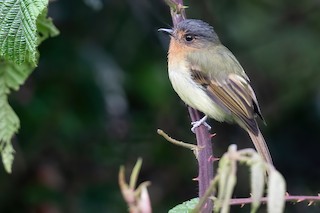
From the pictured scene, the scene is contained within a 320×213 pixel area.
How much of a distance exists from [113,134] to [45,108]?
82 cm

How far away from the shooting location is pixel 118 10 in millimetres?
5930

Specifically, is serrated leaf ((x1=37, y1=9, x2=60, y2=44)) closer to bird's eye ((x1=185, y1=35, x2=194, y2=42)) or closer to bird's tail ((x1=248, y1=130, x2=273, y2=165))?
bird's tail ((x1=248, y1=130, x2=273, y2=165))

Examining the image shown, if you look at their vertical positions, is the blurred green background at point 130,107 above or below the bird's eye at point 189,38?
below

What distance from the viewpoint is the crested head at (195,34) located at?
4.41 m

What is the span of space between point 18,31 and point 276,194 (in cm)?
137

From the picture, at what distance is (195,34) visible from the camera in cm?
452

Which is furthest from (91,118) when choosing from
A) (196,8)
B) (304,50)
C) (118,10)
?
(304,50)

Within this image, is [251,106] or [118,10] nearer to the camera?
[251,106]

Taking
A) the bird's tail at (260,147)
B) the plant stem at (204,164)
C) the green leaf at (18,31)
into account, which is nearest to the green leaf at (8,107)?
the green leaf at (18,31)

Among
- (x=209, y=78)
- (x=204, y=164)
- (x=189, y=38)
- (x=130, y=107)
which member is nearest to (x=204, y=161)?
(x=204, y=164)

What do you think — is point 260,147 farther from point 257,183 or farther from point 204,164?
point 257,183

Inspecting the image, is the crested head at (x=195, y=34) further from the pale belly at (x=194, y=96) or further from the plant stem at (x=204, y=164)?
the plant stem at (x=204, y=164)

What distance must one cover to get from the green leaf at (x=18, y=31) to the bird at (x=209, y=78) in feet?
4.29

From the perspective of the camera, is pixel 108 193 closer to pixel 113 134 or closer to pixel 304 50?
pixel 113 134
